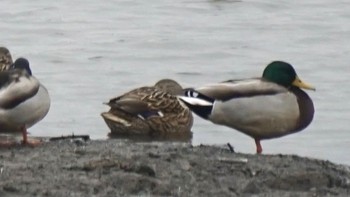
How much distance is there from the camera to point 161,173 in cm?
853

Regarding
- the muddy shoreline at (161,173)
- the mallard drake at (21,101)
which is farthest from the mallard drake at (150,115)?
the muddy shoreline at (161,173)

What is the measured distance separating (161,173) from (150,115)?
5753 mm

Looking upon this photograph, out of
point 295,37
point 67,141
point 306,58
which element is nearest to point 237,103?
point 67,141

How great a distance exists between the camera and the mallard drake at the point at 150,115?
1395 cm

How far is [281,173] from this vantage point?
29.0ft

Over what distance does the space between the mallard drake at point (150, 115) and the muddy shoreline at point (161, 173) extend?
4016mm

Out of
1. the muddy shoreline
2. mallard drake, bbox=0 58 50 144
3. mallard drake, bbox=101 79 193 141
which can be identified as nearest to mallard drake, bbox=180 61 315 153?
the muddy shoreline

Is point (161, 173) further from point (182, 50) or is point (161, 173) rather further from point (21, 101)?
point (182, 50)

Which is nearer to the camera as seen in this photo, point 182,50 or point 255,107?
point 255,107

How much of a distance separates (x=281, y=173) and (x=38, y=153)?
6.00 ft

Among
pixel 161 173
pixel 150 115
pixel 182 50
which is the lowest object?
pixel 182 50

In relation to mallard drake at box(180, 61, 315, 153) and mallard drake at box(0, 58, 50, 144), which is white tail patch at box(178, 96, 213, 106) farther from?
mallard drake at box(0, 58, 50, 144)

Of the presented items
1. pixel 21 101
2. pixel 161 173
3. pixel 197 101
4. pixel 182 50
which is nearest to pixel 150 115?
pixel 197 101

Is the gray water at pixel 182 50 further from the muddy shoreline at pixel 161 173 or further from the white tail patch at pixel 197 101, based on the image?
the muddy shoreline at pixel 161 173
